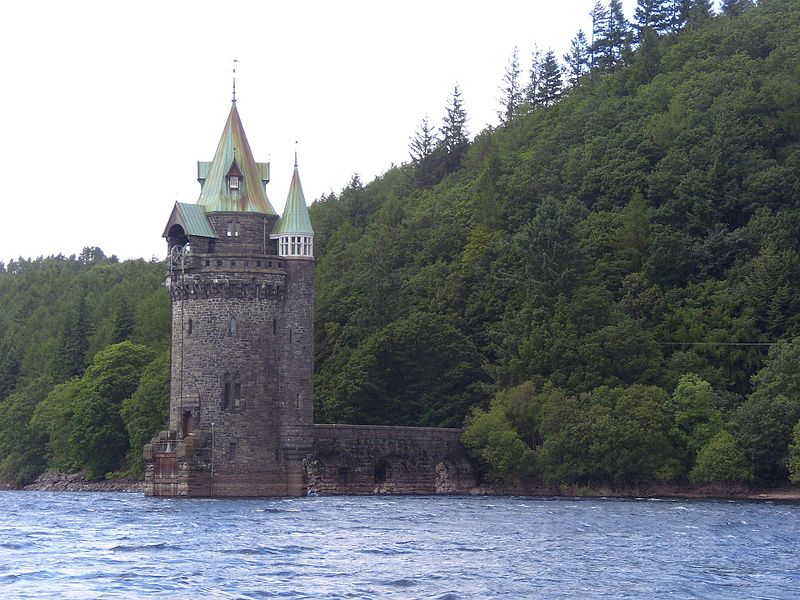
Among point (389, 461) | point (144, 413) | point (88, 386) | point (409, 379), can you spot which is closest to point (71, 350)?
point (88, 386)

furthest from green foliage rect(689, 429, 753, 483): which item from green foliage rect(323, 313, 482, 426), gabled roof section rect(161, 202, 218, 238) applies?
gabled roof section rect(161, 202, 218, 238)

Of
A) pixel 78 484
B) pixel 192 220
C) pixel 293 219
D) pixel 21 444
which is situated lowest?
pixel 78 484

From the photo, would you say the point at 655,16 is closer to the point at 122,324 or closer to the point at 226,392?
the point at 122,324

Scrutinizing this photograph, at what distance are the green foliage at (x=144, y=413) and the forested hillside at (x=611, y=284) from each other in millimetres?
11246

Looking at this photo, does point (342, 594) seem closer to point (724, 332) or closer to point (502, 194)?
point (724, 332)

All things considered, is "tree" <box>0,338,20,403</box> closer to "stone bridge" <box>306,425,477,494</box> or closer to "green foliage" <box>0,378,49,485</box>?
"green foliage" <box>0,378,49,485</box>

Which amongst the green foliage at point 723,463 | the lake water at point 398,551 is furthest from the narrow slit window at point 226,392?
the green foliage at point 723,463

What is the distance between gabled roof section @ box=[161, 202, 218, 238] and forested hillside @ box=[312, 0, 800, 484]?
66.1 feet

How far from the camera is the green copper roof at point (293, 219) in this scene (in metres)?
89.1

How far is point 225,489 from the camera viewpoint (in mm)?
84688

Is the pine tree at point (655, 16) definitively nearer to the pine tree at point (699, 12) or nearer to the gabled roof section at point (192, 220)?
the pine tree at point (699, 12)

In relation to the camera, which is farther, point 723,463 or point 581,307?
point 581,307

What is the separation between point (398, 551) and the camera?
2019 inches

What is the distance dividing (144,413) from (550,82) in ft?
243
